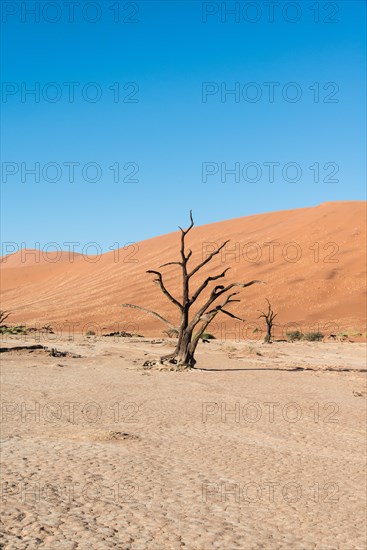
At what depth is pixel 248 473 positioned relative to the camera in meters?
7.00

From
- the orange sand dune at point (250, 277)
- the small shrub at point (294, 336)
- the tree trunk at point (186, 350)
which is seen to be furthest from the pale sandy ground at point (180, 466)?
the orange sand dune at point (250, 277)

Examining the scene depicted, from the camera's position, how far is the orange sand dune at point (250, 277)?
44.9 metres

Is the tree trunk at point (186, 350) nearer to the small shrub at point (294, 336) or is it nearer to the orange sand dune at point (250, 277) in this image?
the small shrub at point (294, 336)

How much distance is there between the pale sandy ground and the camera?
503 centimetres

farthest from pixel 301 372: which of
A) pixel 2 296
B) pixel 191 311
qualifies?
pixel 2 296

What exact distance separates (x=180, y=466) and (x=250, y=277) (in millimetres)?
45613

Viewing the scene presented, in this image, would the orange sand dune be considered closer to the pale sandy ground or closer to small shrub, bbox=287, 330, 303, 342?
small shrub, bbox=287, 330, 303, 342

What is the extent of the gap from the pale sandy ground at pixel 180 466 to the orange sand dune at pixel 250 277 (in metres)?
27.7

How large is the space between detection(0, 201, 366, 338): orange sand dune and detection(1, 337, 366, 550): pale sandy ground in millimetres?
27702

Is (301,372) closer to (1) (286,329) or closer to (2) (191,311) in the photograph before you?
(1) (286,329)

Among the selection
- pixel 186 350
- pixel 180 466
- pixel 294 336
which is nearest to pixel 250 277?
pixel 294 336

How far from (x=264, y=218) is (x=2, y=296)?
36152mm

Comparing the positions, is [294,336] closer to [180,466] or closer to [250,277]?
[250,277]

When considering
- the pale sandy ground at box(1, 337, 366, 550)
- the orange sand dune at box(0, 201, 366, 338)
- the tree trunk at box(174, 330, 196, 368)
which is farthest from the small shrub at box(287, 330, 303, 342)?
the pale sandy ground at box(1, 337, 366, 550)
